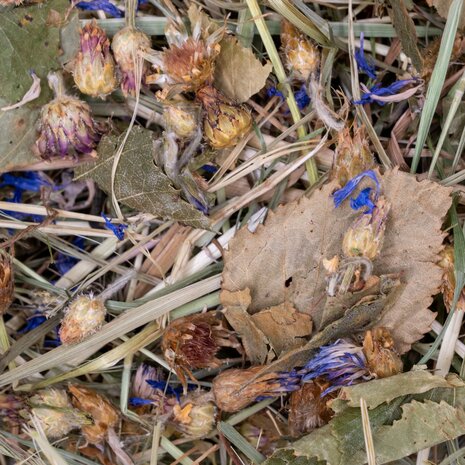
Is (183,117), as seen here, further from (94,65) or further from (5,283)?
(5,283)

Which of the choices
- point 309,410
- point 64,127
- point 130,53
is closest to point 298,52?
point 130,53

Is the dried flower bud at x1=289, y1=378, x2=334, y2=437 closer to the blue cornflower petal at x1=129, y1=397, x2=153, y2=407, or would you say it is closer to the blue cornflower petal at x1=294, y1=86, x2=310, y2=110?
the blue cornflower petal at x1=129, y1=397, x2=153, y2=407

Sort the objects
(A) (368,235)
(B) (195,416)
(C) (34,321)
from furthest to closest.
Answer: (C) (34,321) → (B) (195,416) → (A) (368,235)

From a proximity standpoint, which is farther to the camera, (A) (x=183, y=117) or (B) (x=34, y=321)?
(B) (x=34, y=321)

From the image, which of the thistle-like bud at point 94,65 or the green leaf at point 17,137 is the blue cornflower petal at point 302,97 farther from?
the green leaf at point 17,137

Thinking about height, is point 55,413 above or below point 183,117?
below

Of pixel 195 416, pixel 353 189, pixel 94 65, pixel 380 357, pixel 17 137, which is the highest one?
pixel 94 65

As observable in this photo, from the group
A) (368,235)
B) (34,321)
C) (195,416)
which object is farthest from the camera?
(34,321)
